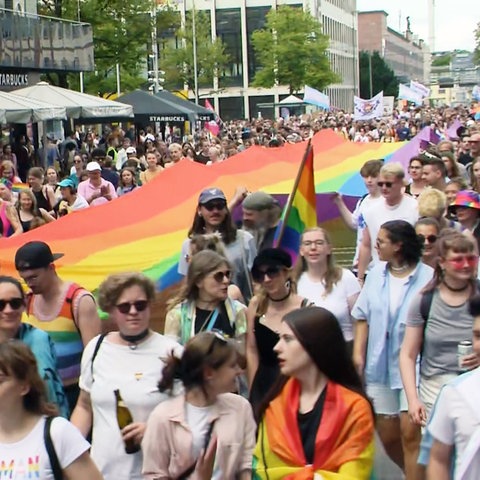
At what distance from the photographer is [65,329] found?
5.53m

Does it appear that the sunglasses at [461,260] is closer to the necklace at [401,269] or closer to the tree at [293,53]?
the necklace at [401,269]

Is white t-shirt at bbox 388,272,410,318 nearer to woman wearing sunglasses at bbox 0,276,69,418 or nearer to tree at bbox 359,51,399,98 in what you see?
woman wearing sunglasses at bbox 0,276,69,418

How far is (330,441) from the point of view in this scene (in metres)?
3.93

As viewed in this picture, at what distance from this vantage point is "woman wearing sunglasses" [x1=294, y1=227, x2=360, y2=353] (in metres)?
6.63

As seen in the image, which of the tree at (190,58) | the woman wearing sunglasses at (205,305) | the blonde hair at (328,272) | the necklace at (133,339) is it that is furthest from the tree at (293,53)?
the necklace at (133,339)

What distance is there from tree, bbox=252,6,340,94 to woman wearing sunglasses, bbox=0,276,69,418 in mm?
75096

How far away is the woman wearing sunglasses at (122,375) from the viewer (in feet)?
15.7

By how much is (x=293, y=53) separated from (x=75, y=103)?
58.2 metres

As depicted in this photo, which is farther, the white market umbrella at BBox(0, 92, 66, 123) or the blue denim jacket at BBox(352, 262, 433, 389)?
the white market umbrella at BBox(0, 92, 66, 123)

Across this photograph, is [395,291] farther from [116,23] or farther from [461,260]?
[116,23]

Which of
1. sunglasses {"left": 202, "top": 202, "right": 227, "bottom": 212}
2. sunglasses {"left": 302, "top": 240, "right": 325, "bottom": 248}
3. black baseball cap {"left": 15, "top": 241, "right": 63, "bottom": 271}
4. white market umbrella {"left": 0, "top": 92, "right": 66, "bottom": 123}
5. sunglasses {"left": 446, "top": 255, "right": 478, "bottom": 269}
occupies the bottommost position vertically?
sunglasses {"left": 302, "top": 240, "right": 325, "bottom": 248}

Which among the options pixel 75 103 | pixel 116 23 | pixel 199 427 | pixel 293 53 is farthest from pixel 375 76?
pixel 199 427

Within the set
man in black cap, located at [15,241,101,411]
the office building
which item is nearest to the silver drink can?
man in black cap, located at [15,241,101,411]

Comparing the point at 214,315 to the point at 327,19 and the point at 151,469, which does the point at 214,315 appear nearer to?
the point at 151,469
